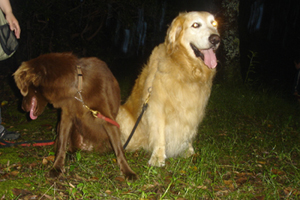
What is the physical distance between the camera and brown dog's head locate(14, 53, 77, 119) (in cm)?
232

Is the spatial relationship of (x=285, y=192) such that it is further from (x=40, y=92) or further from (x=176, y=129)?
(x=40, y=92)

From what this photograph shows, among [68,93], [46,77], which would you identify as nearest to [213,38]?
[68,93]

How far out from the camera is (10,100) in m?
6.08

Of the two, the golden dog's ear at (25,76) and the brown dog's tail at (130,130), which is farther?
the brown dog's tail at (130,130)

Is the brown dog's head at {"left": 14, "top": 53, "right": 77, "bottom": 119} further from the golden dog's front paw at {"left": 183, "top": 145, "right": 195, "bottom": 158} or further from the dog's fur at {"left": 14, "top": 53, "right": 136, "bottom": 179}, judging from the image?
the golden dog's front paw at {"left": 183, "top": 145, "right": 195, "bottom": 158}

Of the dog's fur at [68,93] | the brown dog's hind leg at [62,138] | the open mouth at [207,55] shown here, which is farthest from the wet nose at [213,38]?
the brown dog's hind leg at [62,138]

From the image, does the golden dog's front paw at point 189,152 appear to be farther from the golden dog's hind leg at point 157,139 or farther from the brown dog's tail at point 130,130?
the brown dog's tail at point 130,130

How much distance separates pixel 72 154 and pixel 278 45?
86.0 feet

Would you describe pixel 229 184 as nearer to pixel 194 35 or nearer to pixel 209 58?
pixel 209 58

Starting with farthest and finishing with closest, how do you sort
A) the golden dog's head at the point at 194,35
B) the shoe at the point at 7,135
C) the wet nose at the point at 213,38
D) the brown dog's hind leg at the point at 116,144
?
1. the shoe at the point at 7,135
2. the golden dog's head at the point at 194,35
3. the wet nose at the point at 213,38
4. the brown dog's hind leg at the point at 116,144

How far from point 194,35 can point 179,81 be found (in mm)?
531

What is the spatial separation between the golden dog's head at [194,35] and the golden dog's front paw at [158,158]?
3.66ft

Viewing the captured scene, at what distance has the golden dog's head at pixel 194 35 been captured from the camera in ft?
9.05

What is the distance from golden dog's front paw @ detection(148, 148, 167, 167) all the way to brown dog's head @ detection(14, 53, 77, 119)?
3.92ft
